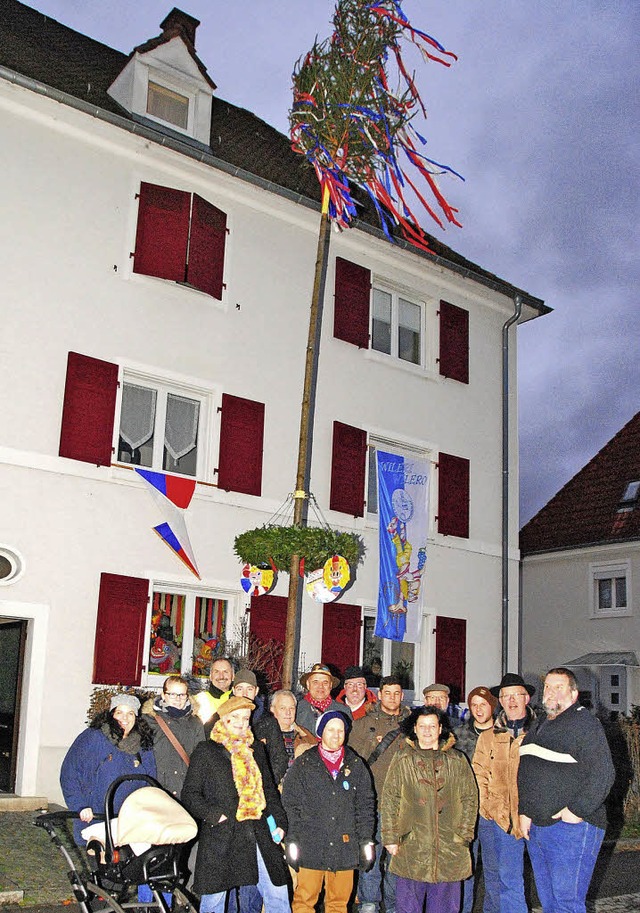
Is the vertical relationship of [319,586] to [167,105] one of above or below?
below

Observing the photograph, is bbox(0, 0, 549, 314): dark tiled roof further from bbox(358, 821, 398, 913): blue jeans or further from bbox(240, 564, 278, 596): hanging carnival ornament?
bbox(358, 821, 398, 913): blue jeans

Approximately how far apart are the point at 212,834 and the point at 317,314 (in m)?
6.85

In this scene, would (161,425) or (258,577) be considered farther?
(161,425)

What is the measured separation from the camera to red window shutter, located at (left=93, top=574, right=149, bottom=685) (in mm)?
12000

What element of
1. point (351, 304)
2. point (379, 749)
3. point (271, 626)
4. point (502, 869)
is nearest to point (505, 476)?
point (351, 304)

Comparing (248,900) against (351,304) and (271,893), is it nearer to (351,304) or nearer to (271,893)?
(271,893)

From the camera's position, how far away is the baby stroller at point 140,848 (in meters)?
5.60

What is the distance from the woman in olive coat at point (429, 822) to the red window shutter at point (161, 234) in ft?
27.5

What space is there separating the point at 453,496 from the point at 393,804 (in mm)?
9914

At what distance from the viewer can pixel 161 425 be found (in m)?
13.3

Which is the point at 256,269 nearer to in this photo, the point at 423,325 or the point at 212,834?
the point at 423,325

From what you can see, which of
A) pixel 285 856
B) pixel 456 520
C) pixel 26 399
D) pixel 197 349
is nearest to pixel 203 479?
pixel 197 349

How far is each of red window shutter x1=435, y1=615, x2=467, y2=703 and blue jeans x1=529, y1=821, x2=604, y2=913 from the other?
9163 millimetres

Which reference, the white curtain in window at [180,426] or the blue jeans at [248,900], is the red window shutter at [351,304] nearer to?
the white curtain in window at [180,426]
